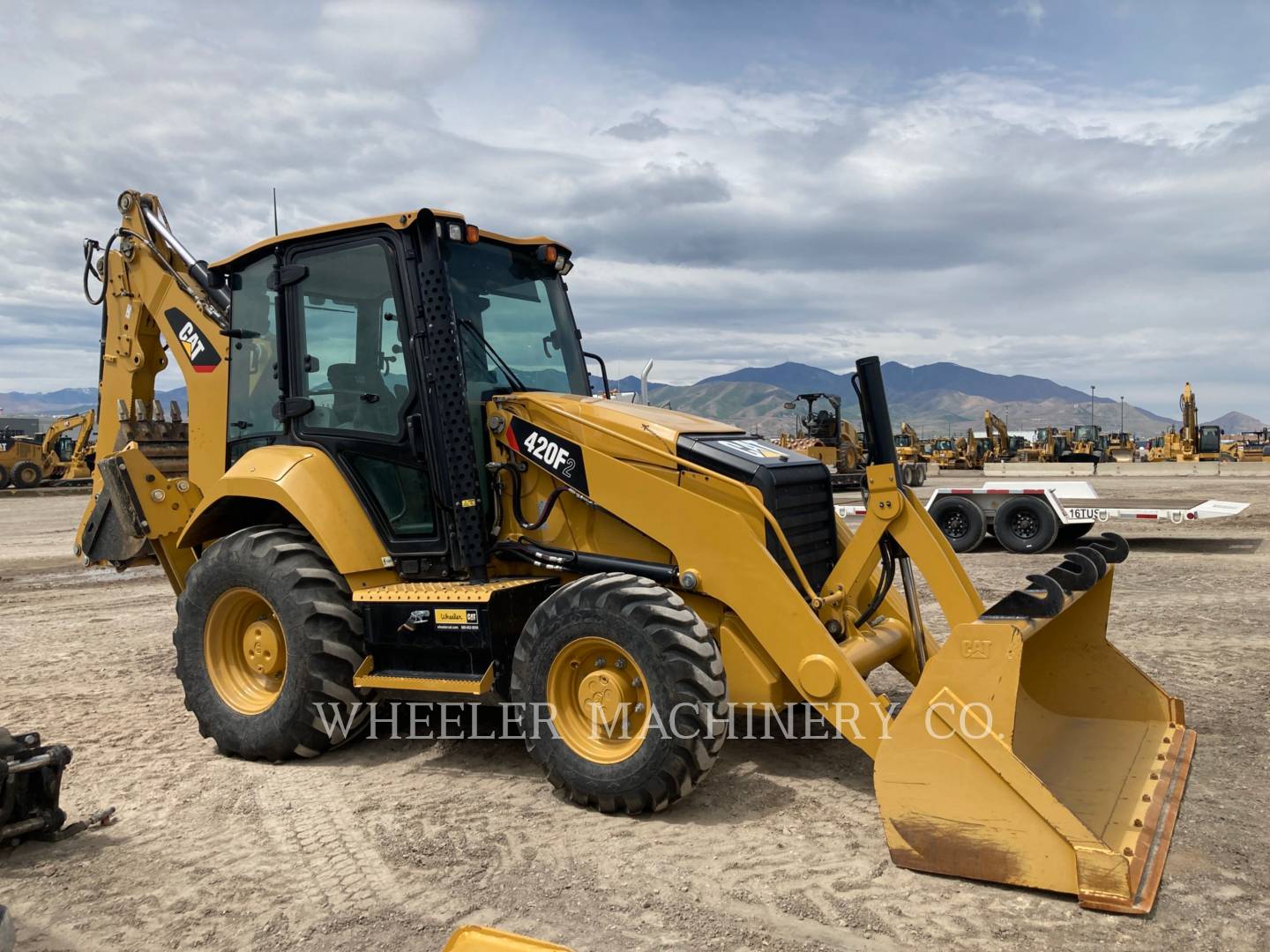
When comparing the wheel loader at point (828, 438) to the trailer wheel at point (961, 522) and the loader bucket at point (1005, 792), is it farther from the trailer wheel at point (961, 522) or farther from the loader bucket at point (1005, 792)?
the loader bucket at point (1005, 792)

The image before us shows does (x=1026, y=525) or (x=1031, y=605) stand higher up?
(x=1031, y=605)

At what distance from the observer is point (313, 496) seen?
18.4 feet

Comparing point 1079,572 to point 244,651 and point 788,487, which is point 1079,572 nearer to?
point 788,487

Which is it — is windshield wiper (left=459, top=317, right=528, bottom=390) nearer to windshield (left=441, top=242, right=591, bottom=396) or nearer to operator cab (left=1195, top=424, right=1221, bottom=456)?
windshield (left=441, top=242, right=591, bottom=396)

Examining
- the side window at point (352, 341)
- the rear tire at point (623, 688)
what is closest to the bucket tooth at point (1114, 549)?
the rear tire at point (623, 688)

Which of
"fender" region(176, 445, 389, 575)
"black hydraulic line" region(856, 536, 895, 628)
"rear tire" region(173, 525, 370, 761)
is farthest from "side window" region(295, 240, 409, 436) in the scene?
"black hydraulic line" region(856, 536, 895, 628)

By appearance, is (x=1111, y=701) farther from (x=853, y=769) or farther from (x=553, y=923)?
(x=553, y=923)

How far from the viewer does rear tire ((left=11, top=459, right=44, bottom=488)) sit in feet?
123

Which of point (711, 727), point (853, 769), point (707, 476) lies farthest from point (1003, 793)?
point (707, 476)

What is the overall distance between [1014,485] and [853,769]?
1058 cm

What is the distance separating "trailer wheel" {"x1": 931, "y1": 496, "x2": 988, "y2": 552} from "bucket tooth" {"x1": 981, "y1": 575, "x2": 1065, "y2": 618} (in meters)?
10.6

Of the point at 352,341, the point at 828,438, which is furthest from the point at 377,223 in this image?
the point at 828,438

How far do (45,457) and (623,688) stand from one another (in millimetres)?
40655

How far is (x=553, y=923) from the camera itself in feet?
12.0
